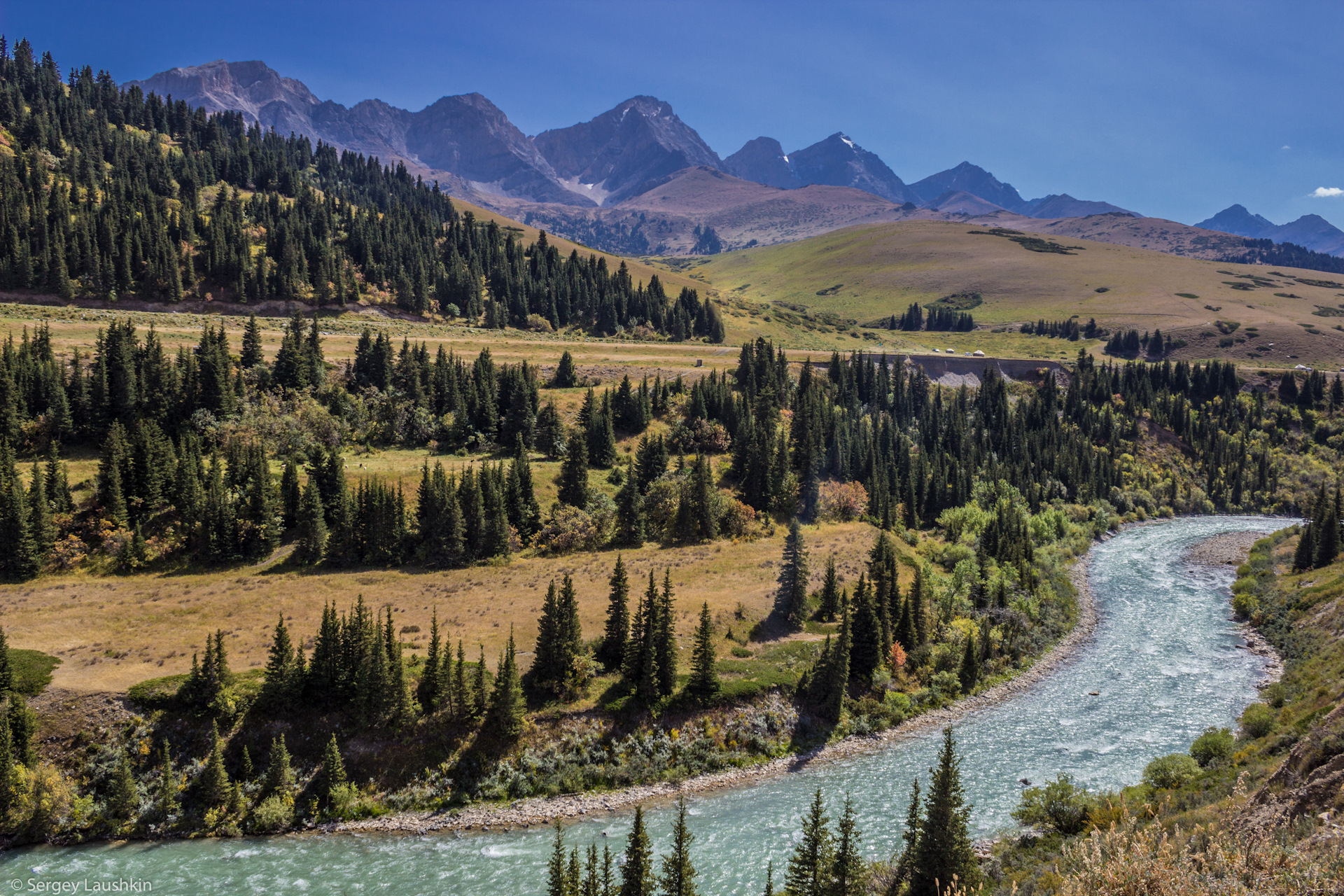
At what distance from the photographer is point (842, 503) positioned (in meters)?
104

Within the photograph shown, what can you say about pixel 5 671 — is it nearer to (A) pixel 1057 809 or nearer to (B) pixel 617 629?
(B) pixel 617 629

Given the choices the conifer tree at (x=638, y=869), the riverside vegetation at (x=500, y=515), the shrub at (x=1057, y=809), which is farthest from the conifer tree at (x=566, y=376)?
the conifer tree at (x=638, y=869)

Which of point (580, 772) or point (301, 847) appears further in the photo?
point (580, 772)

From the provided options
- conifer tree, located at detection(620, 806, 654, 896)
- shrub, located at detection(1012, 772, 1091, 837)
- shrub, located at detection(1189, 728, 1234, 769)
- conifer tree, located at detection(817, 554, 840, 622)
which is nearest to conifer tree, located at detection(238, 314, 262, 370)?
conifer tree, located at detection(817, 554, 840, 622)

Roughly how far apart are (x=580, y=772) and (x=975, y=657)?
131ft

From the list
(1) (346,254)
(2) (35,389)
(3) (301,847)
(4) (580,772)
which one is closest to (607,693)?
(4) (580,772)

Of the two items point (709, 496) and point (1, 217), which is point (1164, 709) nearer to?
point (709, 496)

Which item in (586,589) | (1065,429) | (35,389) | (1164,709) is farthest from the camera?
(1065,429)

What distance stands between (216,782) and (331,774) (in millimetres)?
6526

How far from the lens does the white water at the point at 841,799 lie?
3981 centimetres

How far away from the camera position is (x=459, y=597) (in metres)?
67.1

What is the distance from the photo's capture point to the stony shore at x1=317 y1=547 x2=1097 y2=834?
4472 cm

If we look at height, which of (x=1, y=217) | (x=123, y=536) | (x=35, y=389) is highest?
(x=1, y=217)

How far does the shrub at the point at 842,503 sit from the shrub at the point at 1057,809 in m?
57.9
